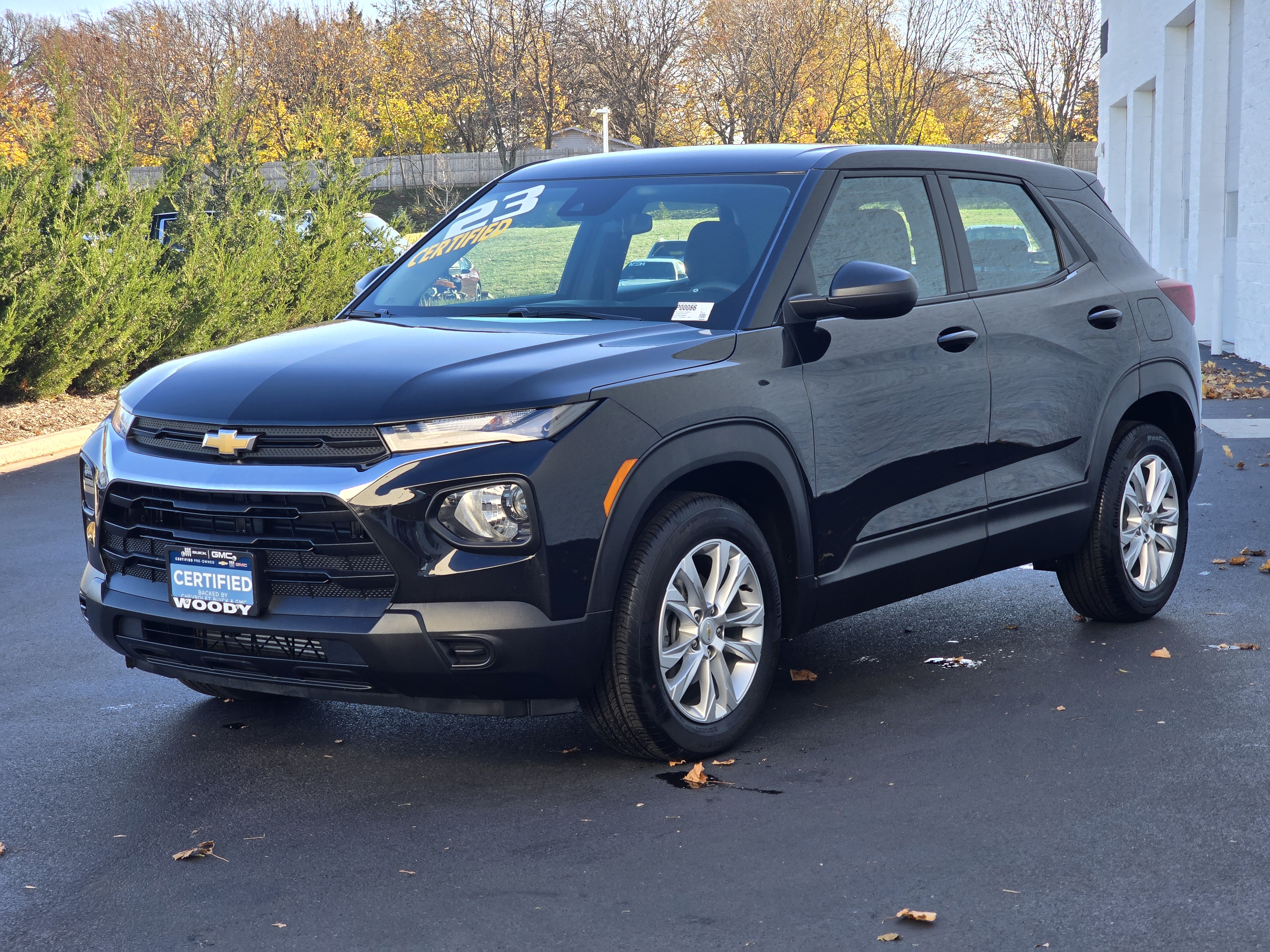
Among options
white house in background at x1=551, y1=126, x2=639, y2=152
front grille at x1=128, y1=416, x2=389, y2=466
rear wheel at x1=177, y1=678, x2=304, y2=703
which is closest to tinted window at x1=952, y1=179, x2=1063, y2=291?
front grille at x1=128, y1=416, x2=389, y2=466

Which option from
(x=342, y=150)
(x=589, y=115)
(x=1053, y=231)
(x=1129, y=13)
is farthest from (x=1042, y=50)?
(x=1053, y=231)

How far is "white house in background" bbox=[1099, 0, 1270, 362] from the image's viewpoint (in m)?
17.1

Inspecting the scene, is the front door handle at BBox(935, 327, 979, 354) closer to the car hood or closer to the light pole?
the car hood

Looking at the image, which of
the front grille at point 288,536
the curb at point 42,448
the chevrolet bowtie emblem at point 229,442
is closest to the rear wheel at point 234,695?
the front grille at point 288,536

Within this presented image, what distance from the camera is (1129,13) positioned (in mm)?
28125

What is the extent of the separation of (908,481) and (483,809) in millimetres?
1884

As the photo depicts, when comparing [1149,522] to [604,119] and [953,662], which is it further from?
Answer: [604,119]

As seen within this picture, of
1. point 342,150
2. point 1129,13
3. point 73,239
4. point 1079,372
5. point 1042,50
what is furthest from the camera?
point 1042,50

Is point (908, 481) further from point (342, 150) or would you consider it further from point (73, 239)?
point (342, 150)

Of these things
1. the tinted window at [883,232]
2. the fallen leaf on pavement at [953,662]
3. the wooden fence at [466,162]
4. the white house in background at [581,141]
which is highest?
the white house in background at [581,141]

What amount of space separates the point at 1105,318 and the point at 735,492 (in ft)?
6.85

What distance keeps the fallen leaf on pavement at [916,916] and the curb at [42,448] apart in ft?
32.2

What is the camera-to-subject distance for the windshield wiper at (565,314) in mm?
4836

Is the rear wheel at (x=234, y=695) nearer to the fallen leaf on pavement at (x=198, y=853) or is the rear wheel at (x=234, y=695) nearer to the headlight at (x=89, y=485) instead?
the headlight at (x=89, y=485)
